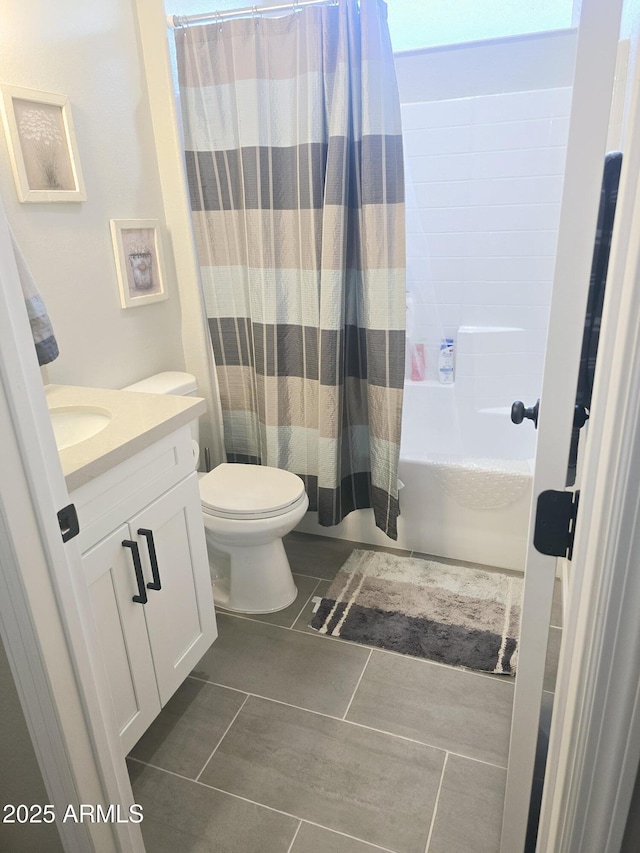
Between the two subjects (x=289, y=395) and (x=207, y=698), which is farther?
(x=289, y=395)

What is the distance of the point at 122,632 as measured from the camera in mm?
1377

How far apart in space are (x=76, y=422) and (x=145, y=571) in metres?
0.48

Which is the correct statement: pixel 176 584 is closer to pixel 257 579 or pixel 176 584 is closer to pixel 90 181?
pixel 257 579

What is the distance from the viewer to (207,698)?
70.1 inches

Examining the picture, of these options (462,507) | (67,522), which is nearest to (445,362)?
(462,507)

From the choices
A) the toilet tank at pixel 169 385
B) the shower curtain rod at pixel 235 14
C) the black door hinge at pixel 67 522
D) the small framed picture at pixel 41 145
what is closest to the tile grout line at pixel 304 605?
the toilet tank at pixel 169 385

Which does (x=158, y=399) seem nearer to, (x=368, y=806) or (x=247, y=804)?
(x=247, y=804)

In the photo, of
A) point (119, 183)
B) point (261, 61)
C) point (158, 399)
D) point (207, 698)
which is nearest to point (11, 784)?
point (207, 698)

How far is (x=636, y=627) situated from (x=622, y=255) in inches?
16.7

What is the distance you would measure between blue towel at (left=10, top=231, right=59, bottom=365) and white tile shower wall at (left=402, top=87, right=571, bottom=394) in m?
1.68

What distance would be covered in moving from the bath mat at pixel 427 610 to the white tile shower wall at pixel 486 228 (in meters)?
0.92

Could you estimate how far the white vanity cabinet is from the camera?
130 cm

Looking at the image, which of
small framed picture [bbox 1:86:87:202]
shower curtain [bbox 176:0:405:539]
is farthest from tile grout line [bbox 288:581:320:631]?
small framed picture [bbox 1:86:87:202]

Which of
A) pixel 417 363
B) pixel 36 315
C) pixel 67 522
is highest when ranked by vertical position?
pixel 36 315
